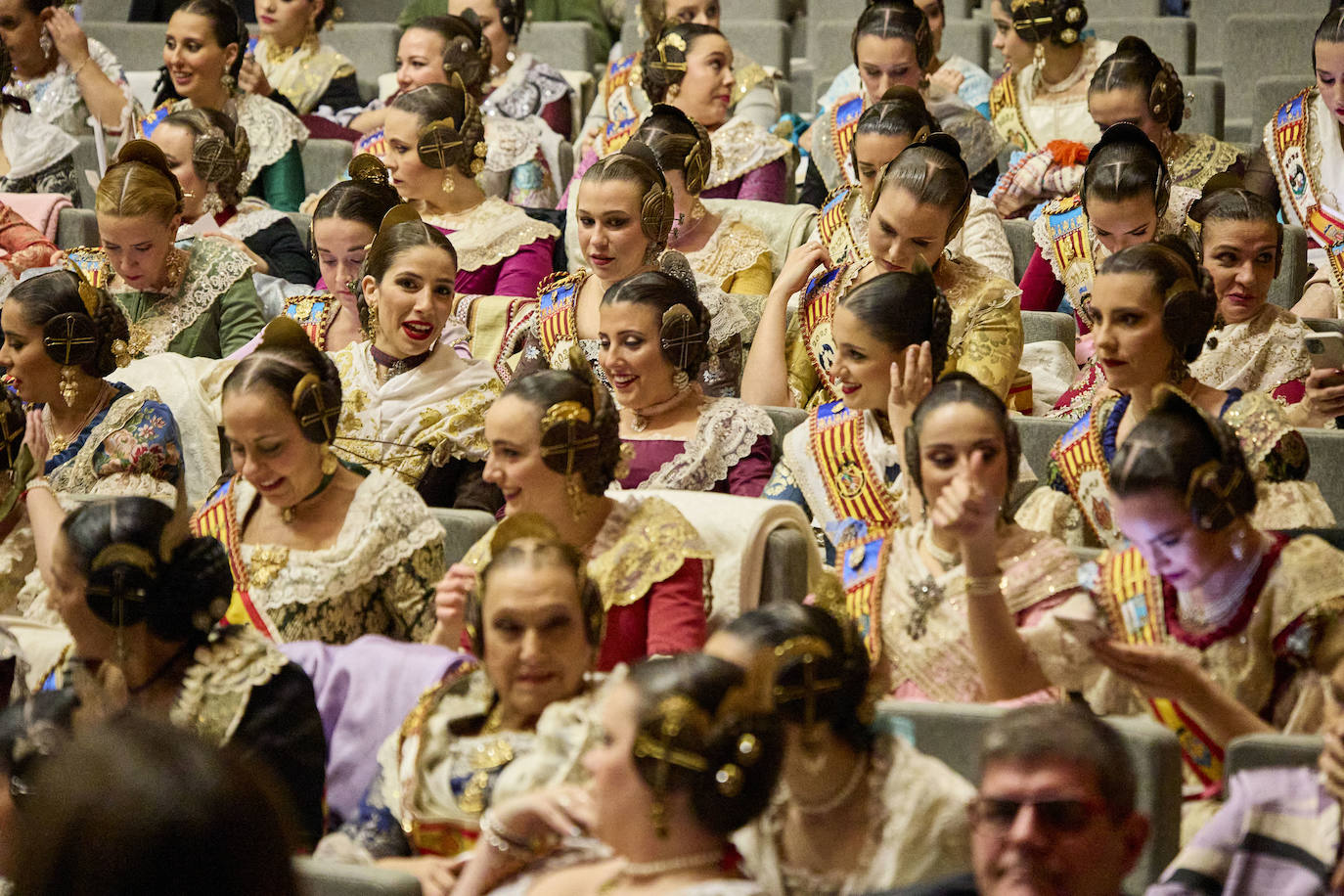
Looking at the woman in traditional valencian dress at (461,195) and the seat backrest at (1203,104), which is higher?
the seat backrest at (1203,104)

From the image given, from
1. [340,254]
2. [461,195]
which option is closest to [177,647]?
[340,254]

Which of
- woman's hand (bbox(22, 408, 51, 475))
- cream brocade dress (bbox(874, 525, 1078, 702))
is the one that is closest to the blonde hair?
woman's hand (bbox(22, 408, 51, 475))

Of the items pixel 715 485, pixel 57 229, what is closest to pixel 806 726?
pixel 715 485

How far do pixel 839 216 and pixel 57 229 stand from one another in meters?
1.85

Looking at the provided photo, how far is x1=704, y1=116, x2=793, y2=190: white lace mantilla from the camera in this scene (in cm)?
477

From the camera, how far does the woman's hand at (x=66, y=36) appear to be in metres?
5.12

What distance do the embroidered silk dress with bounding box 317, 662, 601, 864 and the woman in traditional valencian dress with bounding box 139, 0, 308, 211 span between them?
284 centimetres

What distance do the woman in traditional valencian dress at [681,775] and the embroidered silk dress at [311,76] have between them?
410 centimetres

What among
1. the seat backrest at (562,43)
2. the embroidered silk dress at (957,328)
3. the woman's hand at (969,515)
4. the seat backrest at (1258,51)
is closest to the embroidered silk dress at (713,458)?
the embroidered silk dress at (957,328)

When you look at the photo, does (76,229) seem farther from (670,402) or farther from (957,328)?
(957,328)

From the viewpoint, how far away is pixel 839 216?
165 inches

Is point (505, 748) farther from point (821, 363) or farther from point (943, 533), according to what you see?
point (821, 363)

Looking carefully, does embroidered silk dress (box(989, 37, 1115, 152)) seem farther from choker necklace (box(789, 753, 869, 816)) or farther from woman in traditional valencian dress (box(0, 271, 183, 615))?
choker necklace (box(789, 753, 869, 816))

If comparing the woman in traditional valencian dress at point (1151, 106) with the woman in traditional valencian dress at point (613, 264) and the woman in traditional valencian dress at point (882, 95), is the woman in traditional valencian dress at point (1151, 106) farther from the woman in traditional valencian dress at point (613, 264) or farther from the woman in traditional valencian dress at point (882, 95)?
the woman in traditional valencian dress at point (613, 264)
